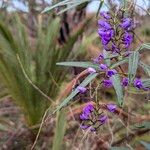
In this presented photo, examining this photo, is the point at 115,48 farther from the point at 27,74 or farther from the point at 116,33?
the point at 27,74

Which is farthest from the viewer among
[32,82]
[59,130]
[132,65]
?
[32,82]

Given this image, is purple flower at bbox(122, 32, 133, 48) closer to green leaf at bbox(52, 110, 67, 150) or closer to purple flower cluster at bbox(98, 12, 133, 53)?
purple flower cluster at bbox(98, 12, 133, 53)

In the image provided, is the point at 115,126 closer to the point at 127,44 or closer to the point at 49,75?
the point at 49,75

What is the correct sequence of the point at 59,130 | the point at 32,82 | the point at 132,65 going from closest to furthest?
the point at 132,65, the point at 59,130, the point at 32,82

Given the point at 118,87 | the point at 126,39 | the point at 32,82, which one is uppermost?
the point at 126,39

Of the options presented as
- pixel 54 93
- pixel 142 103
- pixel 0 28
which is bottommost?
pixel 142 103

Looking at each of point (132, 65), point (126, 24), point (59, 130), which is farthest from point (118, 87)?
point (59, 130)

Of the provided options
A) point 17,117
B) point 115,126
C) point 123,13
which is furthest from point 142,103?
point 123,13

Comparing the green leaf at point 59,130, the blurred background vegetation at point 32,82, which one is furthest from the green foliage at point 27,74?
the green leaf at point 59,130
